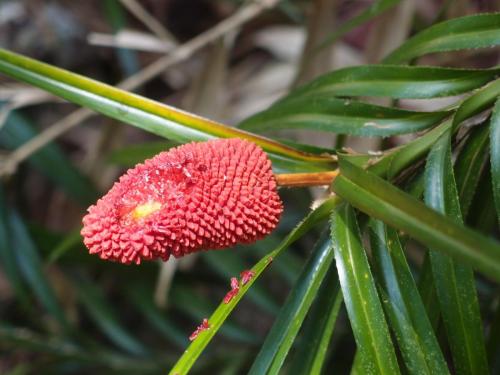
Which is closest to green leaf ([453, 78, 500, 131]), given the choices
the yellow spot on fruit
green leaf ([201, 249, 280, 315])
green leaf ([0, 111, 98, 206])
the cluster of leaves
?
the cluster of leaves

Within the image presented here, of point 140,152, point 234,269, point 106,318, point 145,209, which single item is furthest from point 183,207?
point 106,318

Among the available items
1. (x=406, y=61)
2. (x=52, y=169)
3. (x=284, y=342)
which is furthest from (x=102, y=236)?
(x=52, y=169)

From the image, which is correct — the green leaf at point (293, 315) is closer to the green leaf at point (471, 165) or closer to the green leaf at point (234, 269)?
the green leaf at point (471, 165)

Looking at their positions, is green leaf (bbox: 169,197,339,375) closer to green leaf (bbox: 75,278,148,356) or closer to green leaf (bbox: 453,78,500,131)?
green leaf (bbox: 453,78,500,131)

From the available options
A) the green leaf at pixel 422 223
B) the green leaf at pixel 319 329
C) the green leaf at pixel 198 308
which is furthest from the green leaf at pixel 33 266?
the green leaf at pixel 422 223

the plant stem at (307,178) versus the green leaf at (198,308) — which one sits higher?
the green leaf at (198,308)

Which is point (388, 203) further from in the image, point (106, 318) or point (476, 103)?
point (106, 318)

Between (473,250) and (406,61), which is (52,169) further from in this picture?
(473,250)
